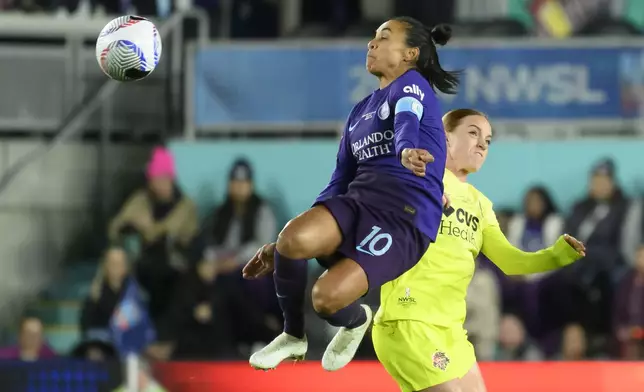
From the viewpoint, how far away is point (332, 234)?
17.5 feet

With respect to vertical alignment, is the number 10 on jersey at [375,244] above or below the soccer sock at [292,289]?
above

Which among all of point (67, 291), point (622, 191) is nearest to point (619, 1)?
point (622, 191)

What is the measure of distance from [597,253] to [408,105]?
4751 millimetres

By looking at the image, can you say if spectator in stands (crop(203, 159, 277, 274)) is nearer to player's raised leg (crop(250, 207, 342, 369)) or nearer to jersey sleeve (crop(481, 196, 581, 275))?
jersey sleeve (crop(481, 196, 581, 275))

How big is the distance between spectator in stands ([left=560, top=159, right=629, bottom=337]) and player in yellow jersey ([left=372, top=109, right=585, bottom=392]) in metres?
3.75

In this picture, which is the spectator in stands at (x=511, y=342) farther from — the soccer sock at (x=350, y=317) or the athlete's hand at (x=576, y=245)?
the soccer sock at (x=350, y=317)

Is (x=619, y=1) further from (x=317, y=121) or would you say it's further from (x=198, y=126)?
(x=198, y=126)

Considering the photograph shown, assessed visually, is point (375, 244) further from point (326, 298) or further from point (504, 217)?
point (504, 217)

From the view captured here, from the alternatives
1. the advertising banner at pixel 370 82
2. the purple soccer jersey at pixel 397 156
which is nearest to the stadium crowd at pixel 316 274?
the advertising banner at pixel 370 82

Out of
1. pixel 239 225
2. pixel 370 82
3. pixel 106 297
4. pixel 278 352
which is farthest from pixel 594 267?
pixel 278 352

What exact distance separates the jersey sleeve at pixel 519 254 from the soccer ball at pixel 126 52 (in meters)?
1.67

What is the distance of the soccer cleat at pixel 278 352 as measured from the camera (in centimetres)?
567

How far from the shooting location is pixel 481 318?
9.55 m

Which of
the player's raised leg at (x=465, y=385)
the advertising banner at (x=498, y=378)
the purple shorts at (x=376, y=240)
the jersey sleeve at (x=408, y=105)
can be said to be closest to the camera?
the jersey sleeve at (x=408, y=105)
